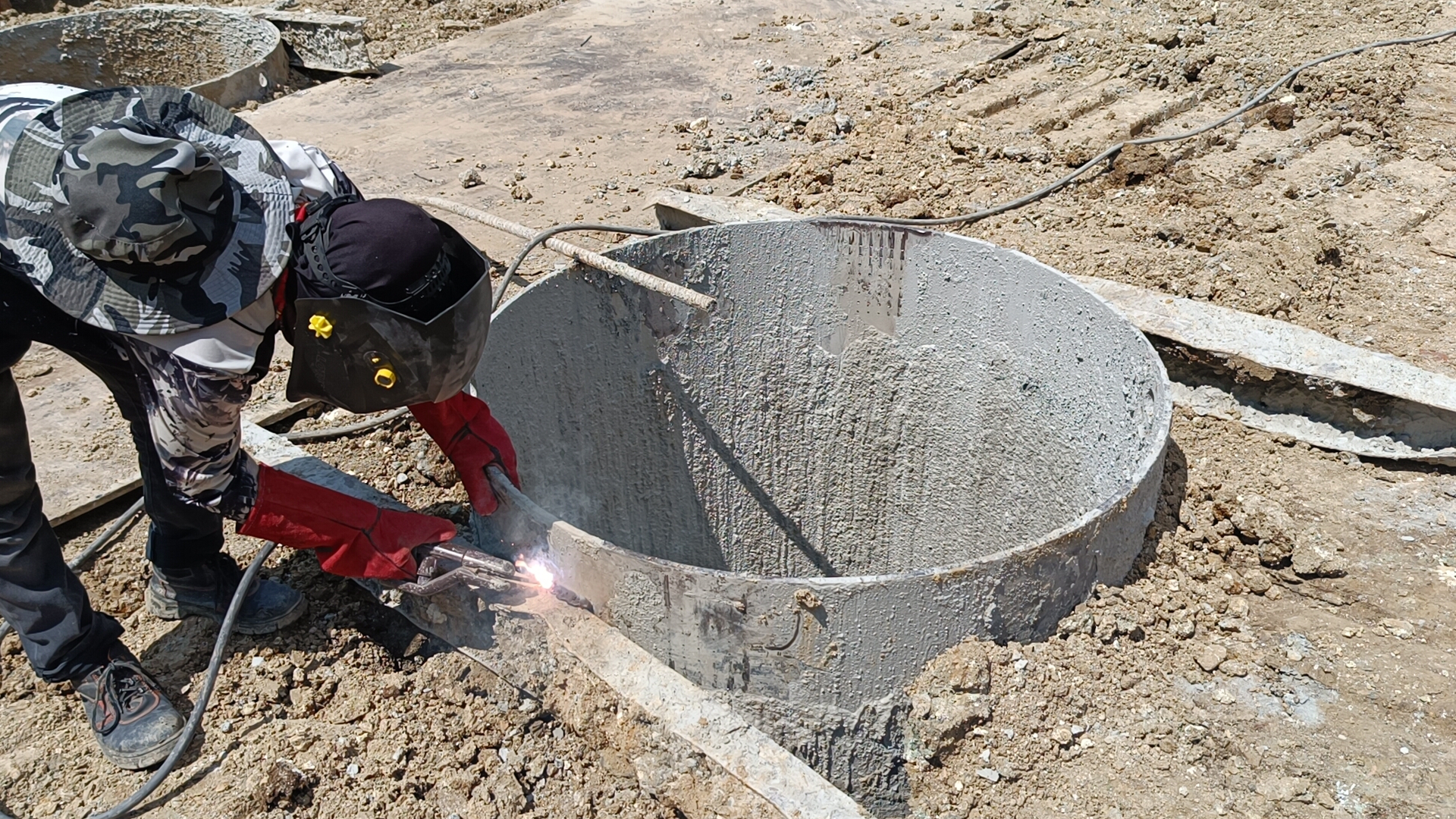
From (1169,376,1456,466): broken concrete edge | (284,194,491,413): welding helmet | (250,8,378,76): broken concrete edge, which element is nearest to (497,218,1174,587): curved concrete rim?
(284,194,491,413): welding helmet

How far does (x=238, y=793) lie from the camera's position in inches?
86.7

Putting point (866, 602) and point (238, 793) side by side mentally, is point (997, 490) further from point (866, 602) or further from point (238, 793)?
point (238, 793)

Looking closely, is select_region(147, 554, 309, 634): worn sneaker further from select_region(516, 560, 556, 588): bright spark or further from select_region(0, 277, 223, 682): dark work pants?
select_region(516, 560, 556, 588): bright spark

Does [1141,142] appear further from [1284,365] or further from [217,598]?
[217,598]

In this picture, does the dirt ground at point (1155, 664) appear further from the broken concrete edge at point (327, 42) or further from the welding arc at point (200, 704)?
the broken concrete edge at point (327, 42)

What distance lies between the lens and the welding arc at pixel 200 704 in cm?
216

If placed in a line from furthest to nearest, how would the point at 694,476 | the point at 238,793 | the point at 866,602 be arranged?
the point at 694,476
the point at 238,793
the point at 866,602

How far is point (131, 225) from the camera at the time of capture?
180 centimetres

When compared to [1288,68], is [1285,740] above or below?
below

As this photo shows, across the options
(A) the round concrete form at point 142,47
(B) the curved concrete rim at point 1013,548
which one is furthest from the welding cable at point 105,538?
(A) the round concrete form at point 142,47

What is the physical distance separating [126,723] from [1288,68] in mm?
6099

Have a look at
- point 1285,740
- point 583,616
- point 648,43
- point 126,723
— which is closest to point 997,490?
point 1285,740

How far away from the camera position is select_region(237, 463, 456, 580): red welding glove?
2.14 m

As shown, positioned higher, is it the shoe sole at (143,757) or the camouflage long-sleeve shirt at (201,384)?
the camouflage long-sleeve shirt at (201,384)
